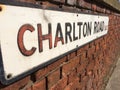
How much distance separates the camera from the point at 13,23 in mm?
661

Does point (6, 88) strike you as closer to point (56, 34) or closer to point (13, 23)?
point (13, 23)

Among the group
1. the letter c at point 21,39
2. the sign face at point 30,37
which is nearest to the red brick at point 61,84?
the sign face at point 30,37

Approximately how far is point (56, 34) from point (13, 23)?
0.35 meters

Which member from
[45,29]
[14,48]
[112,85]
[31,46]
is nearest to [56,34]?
[45,29]

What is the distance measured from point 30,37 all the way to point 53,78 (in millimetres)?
391

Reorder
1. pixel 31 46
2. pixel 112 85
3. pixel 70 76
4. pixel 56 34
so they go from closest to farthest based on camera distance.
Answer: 1. pixel 31 46
2. pixel 56 34
3. pixel 70 76
4. pixel 112 85

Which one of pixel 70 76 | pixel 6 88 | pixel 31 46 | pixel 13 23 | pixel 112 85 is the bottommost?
pixel 112 85

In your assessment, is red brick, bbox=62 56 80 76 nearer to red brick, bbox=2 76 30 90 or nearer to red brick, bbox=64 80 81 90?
red brick, bbox=64 80 81 90

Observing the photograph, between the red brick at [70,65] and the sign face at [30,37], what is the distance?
14 cm

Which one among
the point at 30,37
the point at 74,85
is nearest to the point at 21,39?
the point at 30,37

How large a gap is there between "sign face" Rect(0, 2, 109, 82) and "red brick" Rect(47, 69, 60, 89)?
0.38ft

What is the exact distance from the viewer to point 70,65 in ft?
4.34

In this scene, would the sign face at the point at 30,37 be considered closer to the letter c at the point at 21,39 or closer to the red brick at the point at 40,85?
the letter c at the point at 21,39

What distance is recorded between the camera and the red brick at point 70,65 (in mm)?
1218
